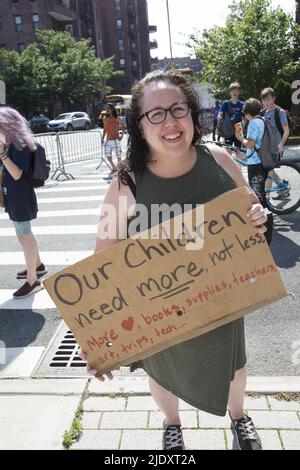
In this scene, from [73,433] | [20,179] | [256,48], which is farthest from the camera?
[256,48]

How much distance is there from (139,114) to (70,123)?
33708 mm

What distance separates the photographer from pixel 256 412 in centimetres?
266

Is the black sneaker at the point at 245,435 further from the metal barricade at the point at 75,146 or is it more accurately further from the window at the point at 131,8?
the window at the point at 131,8

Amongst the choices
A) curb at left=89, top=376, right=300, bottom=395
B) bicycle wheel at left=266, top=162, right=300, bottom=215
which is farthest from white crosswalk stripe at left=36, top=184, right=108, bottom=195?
curb at left=89, top=376, right=300, bottom=395

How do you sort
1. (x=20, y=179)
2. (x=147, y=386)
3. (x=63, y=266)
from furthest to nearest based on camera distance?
(x=63, y=266) < (x=20, y=179) < (x=147, y=386)

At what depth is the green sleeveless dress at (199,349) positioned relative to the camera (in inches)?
79.7

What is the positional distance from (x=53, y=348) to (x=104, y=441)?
132cm

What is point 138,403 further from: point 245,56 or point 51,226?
point 245,56

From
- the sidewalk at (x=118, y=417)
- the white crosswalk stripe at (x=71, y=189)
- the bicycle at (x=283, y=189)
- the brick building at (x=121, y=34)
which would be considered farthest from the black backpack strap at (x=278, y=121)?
the brick building at (x=121, y=34)

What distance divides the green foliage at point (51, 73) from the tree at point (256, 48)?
3047cm

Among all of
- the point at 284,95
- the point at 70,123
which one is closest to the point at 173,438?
the point at 284,95

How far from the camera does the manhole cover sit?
328 centimetres

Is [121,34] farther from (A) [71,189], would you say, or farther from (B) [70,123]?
(A) [71,189]

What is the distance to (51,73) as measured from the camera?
145 ft
